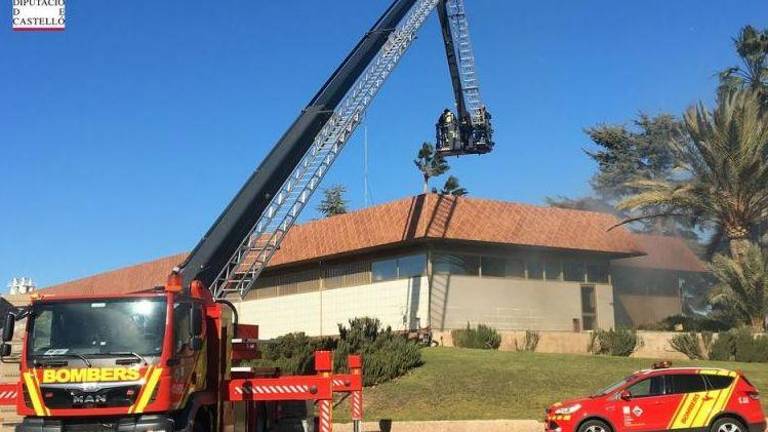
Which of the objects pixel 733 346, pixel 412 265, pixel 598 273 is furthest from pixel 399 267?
pixel 733 346

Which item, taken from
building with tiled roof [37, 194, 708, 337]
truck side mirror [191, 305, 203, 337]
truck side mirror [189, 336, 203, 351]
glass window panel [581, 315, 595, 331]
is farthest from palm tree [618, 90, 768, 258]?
truck side mirror [189, 336, 203, 351]

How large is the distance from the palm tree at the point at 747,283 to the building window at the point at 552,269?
7334mm

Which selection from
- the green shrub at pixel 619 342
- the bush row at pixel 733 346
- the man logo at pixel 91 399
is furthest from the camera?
the green shrub at pixel 619 342

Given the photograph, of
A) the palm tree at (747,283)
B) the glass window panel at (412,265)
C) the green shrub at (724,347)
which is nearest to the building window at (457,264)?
the glass window panel at (412,265)

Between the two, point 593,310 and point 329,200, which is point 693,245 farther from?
point 329,200

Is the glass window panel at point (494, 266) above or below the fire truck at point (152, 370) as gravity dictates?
above

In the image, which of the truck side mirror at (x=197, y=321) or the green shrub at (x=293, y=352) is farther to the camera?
the green shrub at (x=293, y=352)

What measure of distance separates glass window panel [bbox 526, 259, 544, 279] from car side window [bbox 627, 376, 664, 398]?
16981mm

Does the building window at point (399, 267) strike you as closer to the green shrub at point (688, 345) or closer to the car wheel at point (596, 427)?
the green shrub at point (688, 345)

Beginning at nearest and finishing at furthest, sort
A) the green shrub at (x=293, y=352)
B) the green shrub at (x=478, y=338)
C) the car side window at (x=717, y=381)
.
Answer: the car side window at (x=717, y=381), the green shrub at (x=293, y=352), the green shrub at (x=478, y=338)

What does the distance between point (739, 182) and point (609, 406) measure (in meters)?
14.5

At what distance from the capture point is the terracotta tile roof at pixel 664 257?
1374 inches

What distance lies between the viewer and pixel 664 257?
118 ft

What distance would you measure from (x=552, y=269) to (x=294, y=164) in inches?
489
